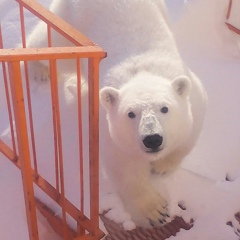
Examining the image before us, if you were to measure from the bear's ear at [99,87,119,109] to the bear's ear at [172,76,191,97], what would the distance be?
0.14 meters

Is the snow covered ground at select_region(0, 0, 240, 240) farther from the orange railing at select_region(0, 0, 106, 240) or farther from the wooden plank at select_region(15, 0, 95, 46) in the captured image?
the wooden plank at select_region(15, 0, 95, 46)

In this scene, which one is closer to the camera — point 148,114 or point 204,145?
point 148,114

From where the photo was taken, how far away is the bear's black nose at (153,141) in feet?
3.41

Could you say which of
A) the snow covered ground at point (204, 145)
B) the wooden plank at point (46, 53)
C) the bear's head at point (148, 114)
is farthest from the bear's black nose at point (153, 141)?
the snow covered ground at point (204, 145)

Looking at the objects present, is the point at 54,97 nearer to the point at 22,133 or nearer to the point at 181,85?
the point at 22,133

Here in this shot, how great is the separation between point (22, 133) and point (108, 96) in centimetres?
29

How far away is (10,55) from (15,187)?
0.69 m

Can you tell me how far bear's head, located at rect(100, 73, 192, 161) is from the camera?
3.51 ft

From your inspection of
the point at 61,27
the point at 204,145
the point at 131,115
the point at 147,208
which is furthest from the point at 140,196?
the point at 61,27

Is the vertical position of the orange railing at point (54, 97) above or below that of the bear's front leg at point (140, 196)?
above

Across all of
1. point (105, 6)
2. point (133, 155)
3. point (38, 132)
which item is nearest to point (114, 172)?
A: point (133, 155)

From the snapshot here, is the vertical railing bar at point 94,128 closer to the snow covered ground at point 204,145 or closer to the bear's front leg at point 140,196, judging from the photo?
the bear's front leg at point 140,196

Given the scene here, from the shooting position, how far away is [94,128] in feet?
3.32

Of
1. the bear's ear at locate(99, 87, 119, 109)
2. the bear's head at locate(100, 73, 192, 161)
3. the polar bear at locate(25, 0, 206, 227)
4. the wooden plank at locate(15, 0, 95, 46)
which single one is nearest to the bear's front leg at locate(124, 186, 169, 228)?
the polar bear at locate(25, 0, 206, 227)
